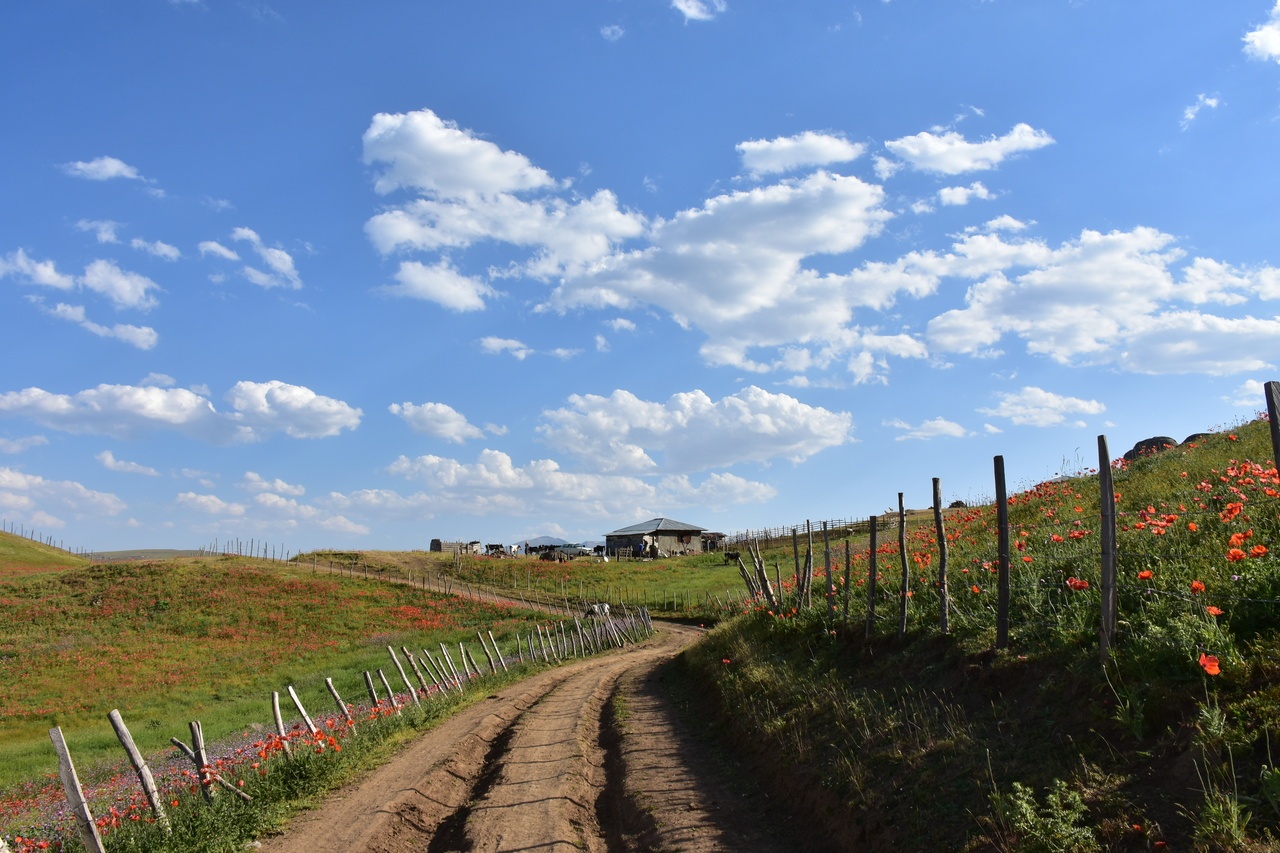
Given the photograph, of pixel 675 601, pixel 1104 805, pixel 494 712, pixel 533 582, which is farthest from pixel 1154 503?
pixel 533 582

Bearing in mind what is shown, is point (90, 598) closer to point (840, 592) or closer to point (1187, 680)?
point (840, 592)

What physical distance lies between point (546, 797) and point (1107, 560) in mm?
6738

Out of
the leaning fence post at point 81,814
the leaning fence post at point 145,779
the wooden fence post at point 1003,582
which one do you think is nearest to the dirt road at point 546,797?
the leaning fence post at point 145,779

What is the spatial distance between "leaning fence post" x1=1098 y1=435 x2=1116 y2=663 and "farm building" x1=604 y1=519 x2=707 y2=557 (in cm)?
7567

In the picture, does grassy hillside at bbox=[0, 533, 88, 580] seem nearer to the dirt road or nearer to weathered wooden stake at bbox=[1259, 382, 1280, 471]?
the dirt road

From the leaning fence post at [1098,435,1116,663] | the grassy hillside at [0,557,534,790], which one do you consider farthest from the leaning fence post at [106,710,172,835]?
the grassy hillside at [0,557,534,790]

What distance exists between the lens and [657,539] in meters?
86.3

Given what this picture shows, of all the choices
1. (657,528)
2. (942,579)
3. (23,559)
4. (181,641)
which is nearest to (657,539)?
(657,528)

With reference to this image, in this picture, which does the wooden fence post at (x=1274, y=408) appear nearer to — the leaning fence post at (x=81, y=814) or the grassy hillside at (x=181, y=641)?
the leaning fence post at (x=81, y=814)

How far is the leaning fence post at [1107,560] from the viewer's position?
6.91m

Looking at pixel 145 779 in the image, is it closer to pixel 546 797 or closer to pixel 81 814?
pixel 81 814

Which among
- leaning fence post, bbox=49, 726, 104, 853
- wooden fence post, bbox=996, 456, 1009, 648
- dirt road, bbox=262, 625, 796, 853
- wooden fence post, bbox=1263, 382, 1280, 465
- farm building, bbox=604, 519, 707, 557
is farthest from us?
farm building, bbox=604, 519, 707, 557

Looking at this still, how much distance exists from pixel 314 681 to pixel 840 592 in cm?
2316

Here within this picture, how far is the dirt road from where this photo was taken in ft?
26.7
